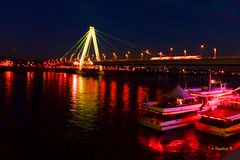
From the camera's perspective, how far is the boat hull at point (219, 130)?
23906mm

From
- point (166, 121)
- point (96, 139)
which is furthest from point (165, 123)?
point (96, 139)

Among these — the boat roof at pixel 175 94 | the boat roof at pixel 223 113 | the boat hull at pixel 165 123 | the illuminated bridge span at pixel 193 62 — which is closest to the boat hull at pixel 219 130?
the boat roof at pixel 223 113

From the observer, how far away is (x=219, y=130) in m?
24.0

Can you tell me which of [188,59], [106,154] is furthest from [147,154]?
[188,59]

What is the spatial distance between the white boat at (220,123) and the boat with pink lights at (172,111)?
73.5 inches

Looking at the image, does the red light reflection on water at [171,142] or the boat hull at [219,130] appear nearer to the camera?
the red light reflection on water at [171,142]

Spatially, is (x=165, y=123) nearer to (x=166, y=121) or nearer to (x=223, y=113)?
(x=166, y=121)

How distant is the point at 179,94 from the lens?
92.9ft

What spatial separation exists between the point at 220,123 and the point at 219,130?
81 cm

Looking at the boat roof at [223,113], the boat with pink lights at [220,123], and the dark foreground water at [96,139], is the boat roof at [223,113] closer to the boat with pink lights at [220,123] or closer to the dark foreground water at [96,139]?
the boat with pink lights at [220,123]

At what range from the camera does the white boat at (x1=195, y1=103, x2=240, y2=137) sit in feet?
79.0

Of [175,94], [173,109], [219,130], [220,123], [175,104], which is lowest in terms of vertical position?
[219,130]

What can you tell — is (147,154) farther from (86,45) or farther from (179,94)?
(86,45)

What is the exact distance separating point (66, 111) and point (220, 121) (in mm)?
18661
